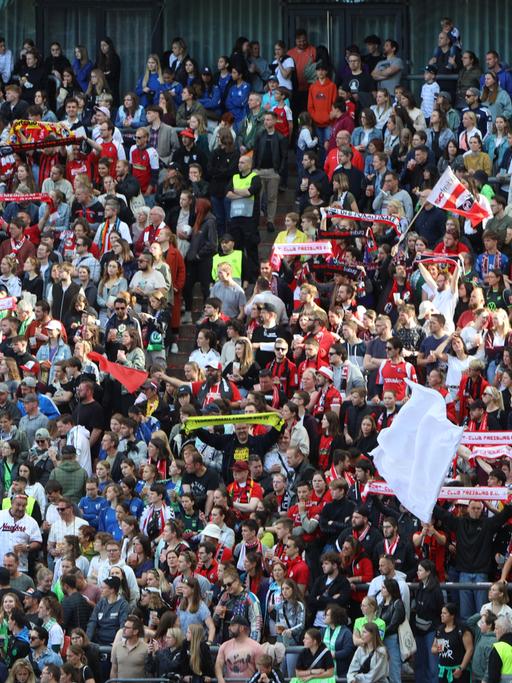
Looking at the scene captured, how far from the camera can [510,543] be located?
2230 cm

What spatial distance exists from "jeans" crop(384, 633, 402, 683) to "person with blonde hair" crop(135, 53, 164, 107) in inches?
545

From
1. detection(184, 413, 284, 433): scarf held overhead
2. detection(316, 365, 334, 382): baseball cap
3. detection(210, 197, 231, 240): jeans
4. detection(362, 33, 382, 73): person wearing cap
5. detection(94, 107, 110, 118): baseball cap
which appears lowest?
detection(184, 413, 284, 433): scarf held overhead

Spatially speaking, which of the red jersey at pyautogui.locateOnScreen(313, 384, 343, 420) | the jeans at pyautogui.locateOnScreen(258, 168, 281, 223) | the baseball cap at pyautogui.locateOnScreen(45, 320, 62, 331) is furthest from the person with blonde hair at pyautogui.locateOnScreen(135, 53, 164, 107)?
the red jersey at pyautogui.locateOnScreen(313, 384, 343, 420)

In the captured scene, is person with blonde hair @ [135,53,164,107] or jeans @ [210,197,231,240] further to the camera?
person with blonde hair @ [135,53,164,107]

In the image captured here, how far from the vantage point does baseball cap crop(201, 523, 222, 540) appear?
22547mm

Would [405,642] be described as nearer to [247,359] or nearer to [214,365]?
[247,359]

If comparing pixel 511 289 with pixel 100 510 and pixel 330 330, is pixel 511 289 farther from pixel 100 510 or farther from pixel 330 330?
pixel 100 510

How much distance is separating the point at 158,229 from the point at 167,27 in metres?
7.92

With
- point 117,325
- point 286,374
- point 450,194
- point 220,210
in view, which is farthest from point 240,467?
point 220,210

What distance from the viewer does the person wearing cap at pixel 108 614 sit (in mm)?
22047

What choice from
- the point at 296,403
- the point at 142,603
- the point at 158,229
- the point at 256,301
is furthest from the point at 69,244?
the point at 142,603

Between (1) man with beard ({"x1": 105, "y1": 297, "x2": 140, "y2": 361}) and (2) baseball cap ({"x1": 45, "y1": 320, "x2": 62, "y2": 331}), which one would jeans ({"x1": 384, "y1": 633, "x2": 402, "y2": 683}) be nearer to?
(1) man with beard ({"x1": 105, "y1": 297, "x2": 140, "y2": 361})

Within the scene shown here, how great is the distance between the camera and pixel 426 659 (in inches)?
849

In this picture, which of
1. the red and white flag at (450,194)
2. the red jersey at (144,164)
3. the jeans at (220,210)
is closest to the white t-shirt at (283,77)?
the red jersey at (144,164)
